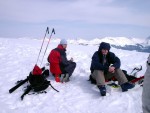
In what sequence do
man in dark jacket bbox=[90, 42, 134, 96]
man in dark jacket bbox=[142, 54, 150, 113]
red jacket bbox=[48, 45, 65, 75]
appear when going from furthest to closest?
red jacket bbox=[48, 45, 65, 75] → man in dark jacket bbox=[90, 42, 134, 96] → man in dark jacket bbox=[142, 54, 150, 113]

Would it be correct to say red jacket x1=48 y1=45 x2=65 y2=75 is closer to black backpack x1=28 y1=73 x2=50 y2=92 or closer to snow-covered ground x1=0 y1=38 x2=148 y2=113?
snow-covered ground x1=0 y1=38 x2=148 y2=113

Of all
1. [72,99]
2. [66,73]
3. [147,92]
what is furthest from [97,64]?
[147,92]

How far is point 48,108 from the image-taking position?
6.98 meters

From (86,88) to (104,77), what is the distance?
0.76 m

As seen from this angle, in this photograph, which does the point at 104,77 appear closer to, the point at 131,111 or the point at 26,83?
the point at 131,111

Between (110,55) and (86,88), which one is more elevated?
(110,55)

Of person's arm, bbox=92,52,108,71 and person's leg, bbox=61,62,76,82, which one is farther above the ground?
person's arm, bbox=92,52,108,71

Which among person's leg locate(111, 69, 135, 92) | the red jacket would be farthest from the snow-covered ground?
the red jacket

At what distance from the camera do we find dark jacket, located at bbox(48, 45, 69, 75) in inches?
356

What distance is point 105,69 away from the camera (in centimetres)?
791

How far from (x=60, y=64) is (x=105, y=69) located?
2.02 metres

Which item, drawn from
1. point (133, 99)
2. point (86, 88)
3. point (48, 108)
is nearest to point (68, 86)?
point (86, 88)

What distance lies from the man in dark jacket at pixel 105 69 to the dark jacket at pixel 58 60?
1.33 meters

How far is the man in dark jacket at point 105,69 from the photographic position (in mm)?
7727
